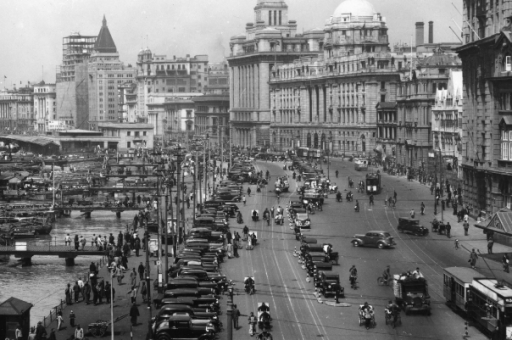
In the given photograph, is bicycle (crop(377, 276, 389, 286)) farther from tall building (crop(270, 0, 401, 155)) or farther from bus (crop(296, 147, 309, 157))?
bus (crop(296, 147, 309, 157))

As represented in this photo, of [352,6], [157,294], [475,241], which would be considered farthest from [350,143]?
[157,294]

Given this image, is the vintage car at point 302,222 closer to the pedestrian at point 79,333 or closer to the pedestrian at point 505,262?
the pedestrian at point 505,262

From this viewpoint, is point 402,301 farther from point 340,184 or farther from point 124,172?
point 124,172

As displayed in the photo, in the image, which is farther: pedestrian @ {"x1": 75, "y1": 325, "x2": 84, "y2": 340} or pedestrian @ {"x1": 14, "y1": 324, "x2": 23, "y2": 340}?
pedestrian @ {"x1": 75, "y1": 325, "x2": 84, "y2": 340}

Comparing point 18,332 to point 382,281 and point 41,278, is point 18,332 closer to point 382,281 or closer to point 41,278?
point 382,281

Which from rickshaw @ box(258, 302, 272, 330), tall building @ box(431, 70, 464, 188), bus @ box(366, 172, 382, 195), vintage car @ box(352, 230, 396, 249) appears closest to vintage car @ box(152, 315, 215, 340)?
rickshaw @ box(258, 302, 272, 330)

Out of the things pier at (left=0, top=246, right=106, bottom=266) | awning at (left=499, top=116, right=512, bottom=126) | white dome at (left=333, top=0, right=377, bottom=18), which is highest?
white dome at (left=333, top=0, right=377, bottom=18)
